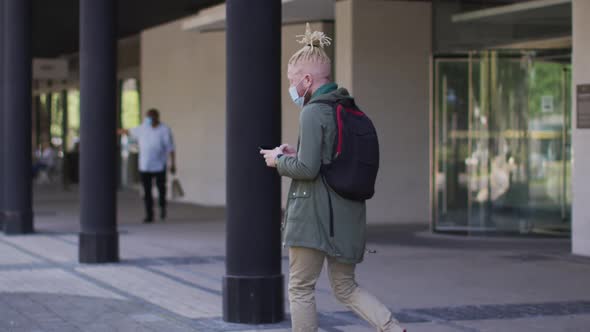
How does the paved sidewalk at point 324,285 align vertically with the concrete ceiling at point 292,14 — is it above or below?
below

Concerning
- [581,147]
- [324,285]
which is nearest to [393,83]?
[581,147]

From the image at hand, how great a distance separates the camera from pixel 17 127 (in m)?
14.5

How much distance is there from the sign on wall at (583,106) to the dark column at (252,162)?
5.08 m

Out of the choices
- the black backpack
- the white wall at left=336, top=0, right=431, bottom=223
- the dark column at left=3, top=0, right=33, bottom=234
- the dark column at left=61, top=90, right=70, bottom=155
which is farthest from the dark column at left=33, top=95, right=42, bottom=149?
the black backpack

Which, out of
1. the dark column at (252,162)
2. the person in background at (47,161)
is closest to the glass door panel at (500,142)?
the dark column at (252,162)

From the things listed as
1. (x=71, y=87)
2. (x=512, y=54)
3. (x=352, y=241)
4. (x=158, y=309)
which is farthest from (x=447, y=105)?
(x=71, y=87)

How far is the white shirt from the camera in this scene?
657 inches

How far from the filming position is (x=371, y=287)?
930 centimetres

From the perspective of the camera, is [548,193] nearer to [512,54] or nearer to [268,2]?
[512,54]

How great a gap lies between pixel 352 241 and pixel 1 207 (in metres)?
11.0

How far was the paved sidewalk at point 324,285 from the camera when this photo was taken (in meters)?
7.51

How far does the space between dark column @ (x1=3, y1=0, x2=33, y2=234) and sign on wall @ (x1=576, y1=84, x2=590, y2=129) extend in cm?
709

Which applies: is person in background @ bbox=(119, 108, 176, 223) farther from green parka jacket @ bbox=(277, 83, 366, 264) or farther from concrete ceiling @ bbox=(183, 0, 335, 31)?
green parka jacket @ bbox=(277, 83, 366, 264)

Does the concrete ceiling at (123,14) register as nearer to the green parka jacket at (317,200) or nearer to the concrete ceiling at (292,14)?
the concrete ceiling at (292,14)
